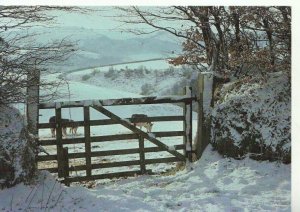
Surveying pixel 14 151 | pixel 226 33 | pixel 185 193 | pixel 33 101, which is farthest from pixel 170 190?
pixel 226 33

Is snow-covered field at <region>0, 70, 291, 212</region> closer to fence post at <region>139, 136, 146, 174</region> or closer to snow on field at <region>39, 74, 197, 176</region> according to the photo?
snow on field at <region>39, 74, 197, 176</region>

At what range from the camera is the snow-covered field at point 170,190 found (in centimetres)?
522

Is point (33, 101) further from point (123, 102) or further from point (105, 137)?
point (123, 102)

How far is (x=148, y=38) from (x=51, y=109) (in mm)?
1620

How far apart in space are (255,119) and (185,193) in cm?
134

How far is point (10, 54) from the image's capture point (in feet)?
18.3

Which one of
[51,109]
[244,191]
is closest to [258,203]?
[244,191]

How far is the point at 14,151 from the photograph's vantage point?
5.48 meters

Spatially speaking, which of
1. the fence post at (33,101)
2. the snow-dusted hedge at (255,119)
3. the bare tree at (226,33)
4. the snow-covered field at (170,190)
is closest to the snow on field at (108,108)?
the snow-covered field at (170,190)

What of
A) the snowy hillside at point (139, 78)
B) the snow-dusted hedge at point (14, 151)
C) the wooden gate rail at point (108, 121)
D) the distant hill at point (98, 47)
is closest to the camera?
the snow-dusted hedge at point (14, 151)

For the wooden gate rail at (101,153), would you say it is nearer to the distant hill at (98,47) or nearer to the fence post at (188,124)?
the fence post at (188,124)
